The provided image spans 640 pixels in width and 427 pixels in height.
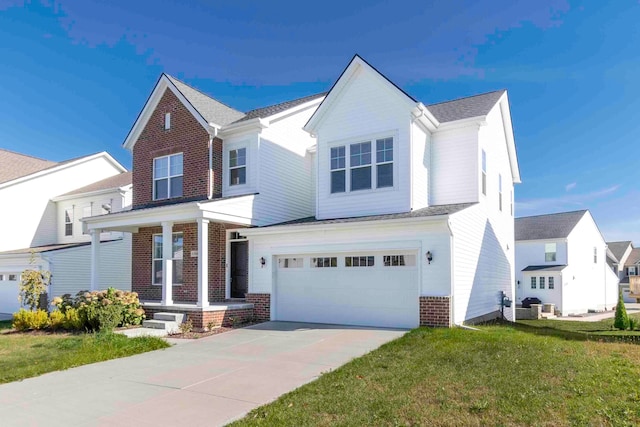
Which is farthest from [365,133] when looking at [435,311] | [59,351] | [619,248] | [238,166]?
[619,248]

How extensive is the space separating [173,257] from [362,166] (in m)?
8.03

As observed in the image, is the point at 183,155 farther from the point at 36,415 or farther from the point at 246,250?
the point at 36,415

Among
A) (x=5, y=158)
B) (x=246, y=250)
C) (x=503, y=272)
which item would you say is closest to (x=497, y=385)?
(x=246, y=250)

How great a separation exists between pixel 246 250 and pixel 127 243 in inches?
331

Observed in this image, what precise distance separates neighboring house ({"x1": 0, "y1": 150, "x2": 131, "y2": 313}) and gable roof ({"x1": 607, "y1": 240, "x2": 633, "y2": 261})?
2336 inches

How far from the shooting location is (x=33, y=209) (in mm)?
25031

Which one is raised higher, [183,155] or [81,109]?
[81,109]

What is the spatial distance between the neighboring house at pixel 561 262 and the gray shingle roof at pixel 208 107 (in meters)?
28.4

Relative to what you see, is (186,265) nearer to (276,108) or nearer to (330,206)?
(330,206)

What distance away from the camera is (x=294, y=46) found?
68.4ft

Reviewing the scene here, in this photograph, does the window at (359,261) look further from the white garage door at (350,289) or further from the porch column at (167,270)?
the porch column at (167,270)

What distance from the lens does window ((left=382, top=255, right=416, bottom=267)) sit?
12656 mm

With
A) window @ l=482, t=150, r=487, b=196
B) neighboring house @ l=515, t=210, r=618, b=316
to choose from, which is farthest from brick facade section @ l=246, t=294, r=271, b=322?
neighboring house @ l=515, t=210, r=618, b=316

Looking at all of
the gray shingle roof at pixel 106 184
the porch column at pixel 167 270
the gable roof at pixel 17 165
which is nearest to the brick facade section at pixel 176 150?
the porch column at pixel 167 270
